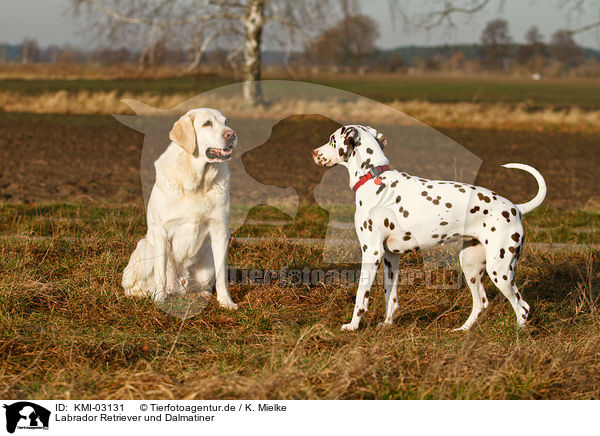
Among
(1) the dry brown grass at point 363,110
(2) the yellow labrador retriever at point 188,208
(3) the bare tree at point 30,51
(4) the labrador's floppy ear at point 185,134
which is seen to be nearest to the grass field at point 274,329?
(2) the yellow labrador retriever at point 188,208

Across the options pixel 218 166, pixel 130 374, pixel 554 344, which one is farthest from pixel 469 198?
pixel 130 374

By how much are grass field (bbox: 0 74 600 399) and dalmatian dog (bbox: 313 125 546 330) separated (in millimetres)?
532

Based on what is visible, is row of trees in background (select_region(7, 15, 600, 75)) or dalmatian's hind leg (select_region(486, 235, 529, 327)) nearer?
dalmatian's hind leg (select_region(486, 235, 529, 327))

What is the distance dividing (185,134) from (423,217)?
2.17 m

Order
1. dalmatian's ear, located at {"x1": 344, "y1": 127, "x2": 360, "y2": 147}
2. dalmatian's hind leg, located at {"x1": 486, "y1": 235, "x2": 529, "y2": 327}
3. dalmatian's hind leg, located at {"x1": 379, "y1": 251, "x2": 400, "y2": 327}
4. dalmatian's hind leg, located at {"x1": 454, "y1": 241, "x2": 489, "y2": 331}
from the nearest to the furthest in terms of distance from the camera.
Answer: dalmatian's hind leg, located at {"x1": 486, "y1": 235, "x2": 529, "y2": 327}
dalmatian's ear, located at {"x1": 344, "y1": 127, "x2": 360, "y2": 147}
dalmatian's hind leg, located at {"x1": 454, "y1": 241, "x2": 489, "y2": 331}
dalmatian's hind leg, located at {"x1": 379, "y1": 251, "x2": 400, "y2": 327}

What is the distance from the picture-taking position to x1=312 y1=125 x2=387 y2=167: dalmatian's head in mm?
5242

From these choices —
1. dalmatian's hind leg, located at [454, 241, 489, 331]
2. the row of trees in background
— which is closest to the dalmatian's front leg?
dalmatian's hind leg, located at [454, 241, 489, 331]

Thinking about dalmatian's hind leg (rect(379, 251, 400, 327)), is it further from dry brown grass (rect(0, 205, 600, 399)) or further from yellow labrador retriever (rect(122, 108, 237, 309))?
yellow labrador retriever (rect(122, 108, 237, 309))

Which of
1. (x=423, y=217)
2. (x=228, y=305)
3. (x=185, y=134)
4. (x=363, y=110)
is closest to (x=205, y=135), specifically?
(x=185, y=134)

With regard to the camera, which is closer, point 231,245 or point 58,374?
point 58,374

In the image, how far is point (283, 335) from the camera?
5.14m

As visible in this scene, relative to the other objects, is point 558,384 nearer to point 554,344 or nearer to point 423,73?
point 554,344

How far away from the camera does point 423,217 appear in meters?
5.11

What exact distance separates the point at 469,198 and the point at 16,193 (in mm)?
9345
